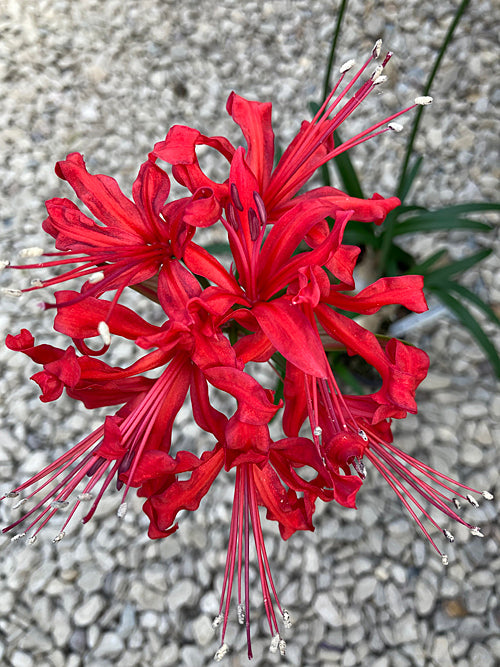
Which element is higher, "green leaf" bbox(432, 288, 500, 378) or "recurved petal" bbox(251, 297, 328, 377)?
"recurved petal" bbox(251, 297, 328, 377)

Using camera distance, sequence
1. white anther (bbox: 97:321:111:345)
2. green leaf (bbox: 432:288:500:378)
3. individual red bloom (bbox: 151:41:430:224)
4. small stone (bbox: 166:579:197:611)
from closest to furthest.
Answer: white anther (bbox: 97:321:111:345) → individual red bloom (bbox: 151:41:430:224) → green leaf (bbox: 432:288:500:378) → small stone (bbox: 166:579:197:611)

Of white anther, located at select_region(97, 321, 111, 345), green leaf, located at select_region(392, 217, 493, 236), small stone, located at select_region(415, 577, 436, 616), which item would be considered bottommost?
small stone, located at select_region(415, 577, 436, 616)

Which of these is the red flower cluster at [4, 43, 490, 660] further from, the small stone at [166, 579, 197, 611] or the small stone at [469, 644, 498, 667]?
the small stone at [469, 644, 498, 667]

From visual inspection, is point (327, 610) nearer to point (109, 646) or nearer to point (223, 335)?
point (109, 646)

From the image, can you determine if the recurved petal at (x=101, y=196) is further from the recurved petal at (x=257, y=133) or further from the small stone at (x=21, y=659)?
the small stone at (x=21, y=659)

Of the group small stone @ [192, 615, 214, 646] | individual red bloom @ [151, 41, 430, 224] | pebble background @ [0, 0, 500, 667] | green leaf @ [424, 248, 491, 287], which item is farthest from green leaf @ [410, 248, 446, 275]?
small stone @ [192, 615, 214, 646]

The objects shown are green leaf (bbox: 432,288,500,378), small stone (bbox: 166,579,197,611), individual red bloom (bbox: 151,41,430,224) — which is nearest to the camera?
individual red bloom (bbox: 151,41,430,224)
